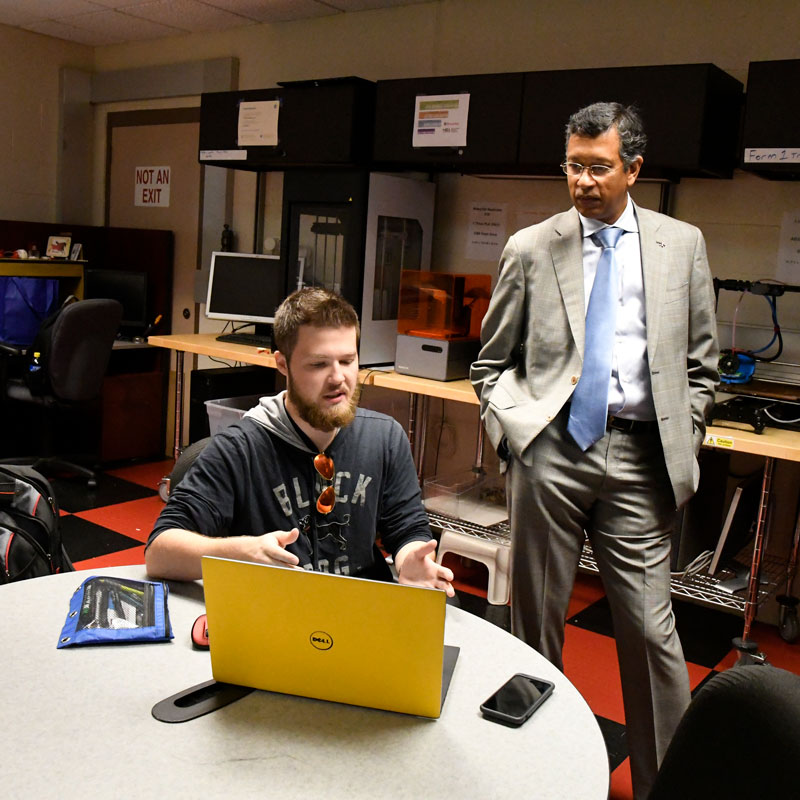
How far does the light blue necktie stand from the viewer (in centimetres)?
205

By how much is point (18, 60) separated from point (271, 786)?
5493 millimetres

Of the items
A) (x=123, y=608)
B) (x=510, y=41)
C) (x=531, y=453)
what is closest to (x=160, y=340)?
(x=510, y=41)

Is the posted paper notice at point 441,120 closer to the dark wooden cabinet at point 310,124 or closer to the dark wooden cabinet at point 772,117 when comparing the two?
the dark wooden cabinet at point 310,124

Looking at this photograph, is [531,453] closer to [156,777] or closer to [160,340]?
[156,777]

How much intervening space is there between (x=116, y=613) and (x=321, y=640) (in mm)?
412

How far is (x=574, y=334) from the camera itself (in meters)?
2.09

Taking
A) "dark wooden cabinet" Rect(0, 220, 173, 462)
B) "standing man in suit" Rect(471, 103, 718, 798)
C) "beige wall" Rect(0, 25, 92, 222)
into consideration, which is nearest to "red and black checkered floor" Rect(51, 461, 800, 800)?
"standing man in suit" Rect(471, 103, 718, 798)

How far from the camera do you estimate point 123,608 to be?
4.52 feet

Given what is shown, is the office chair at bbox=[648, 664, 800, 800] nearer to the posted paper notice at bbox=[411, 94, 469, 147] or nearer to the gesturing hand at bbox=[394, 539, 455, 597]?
the gesturing hand at bbox=[394, 539, 455, 597]

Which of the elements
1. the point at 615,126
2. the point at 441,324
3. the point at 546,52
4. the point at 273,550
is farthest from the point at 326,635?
the point at 546,52

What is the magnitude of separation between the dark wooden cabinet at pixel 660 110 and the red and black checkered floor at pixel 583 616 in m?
1.64

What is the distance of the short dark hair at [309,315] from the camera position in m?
1.69

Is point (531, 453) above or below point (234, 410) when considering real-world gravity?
above

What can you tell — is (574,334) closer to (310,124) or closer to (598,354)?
(598,354)
